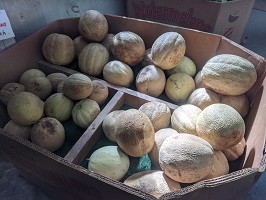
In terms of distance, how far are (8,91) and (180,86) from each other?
989mm

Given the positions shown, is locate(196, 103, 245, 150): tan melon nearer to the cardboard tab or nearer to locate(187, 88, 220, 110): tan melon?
locate(187, 88, 220, 110): tan melon

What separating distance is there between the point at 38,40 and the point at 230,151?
4.49 feet

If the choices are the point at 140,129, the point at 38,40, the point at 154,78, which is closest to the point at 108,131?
the point at 140,129

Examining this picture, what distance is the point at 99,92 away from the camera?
1.36 m

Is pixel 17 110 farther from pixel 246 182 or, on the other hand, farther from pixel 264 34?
Answer: pixel 264 34

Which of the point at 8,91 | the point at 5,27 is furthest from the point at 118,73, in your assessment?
the point at 5,27

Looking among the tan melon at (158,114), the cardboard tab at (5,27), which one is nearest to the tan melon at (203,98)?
the tan melon at (158,114)

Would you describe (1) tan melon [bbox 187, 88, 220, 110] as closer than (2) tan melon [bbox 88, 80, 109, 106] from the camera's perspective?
Yes

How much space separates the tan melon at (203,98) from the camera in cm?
122

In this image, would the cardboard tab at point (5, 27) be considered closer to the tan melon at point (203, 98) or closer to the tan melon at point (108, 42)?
the tan melon at point (108, 42)

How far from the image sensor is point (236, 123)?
975 millimetres

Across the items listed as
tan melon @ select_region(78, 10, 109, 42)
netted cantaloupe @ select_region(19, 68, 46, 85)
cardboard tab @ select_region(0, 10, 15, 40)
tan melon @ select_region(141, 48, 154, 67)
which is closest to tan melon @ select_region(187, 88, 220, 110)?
tan melon @ select_region(141, 48, 154, 67)

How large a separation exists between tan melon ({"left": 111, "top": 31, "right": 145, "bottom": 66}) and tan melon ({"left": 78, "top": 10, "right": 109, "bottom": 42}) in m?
0.13

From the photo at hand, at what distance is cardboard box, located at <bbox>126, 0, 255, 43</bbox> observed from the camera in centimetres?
165
